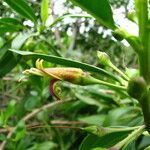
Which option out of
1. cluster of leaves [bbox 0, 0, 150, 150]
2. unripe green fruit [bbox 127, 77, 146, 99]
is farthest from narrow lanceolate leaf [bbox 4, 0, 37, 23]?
unripe green fruit [bbox 127, 77, 146, 99]

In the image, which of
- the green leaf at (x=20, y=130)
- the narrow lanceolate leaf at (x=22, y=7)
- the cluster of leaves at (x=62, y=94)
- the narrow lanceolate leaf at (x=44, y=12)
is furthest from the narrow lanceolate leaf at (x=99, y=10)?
the green leaf at (x=20, y=130)

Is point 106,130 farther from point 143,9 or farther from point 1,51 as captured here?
point 1,51

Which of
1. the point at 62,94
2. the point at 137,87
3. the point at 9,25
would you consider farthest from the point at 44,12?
the point at 137,87

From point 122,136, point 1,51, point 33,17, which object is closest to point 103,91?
point 1,51

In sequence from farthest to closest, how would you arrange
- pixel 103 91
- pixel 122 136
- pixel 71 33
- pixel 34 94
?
pixel 71 33, pixel 34 94, pixel 103 91, pixel 122 136

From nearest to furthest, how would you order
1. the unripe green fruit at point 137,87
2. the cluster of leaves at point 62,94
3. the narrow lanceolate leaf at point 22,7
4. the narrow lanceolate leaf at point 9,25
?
1. the unripe green fruit at point 137,87
2. the cluster of leaves at point 62,94
3. the narrow lanceolate leaf at point 22,7
4. the narrow lanceolate leaf at point 9,25

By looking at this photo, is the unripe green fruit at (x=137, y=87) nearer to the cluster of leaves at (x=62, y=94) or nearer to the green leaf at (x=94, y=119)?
the cluster of leaves at (x=62, y=94)

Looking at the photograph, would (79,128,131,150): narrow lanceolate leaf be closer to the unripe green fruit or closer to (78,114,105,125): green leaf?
the unripe green fruit
